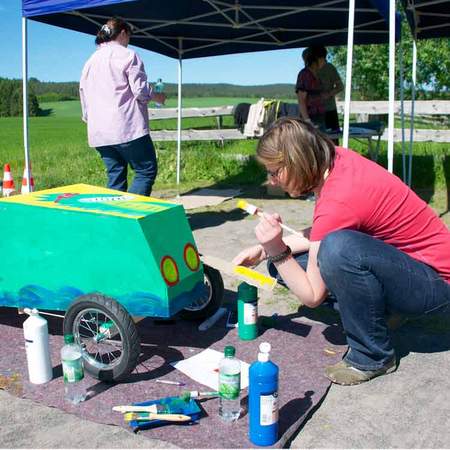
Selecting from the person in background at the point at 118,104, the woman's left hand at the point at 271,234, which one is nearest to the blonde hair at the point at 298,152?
the woman's left hand at the point at 271,234

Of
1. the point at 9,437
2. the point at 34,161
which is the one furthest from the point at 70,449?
the point at 34,161

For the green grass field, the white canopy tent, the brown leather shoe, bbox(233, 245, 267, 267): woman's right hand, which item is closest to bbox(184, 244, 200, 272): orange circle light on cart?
bbox(233, 245, 267, 267): woman's right hand

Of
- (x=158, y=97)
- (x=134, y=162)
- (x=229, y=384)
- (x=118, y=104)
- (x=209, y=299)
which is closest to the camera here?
(x=229, y=384)

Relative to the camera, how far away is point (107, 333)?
259cm

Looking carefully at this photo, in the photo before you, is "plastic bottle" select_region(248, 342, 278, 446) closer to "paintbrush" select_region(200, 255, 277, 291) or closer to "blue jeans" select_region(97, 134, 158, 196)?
"paintbrush" select_region(200, 255, 277, 291)

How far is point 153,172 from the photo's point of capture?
15.7 ft

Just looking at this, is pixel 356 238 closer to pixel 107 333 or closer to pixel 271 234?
pixel 271 234

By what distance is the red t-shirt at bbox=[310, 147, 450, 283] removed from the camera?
7.34 ft

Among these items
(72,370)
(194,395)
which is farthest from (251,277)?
(72,370)

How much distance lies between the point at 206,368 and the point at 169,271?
1.68ft

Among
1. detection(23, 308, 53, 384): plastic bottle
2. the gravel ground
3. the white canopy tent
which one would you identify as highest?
the white canopy tent

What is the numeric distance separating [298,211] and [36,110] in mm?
40171

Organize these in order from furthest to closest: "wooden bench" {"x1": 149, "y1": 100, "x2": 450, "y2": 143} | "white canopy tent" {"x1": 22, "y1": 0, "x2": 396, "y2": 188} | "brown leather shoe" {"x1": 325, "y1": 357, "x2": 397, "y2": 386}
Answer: "wooden bench" {"x1": 149, "y1": 100, "x2": 450, "y2": 143}
"white canopy tent" {"x1": 22, "y1": 0, "x2": 396, "y2": 188}
"brown leather shoe" {"x1": 325, "y1": 357, "x2": 397, "y2": 386}

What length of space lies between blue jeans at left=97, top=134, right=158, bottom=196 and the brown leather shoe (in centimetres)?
273
